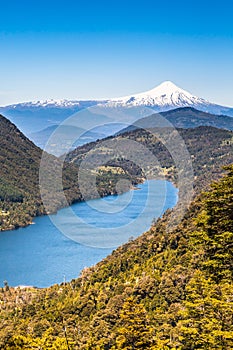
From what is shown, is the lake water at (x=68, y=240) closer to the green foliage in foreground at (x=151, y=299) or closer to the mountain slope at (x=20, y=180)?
the mountain slope at (x=20, y=180)

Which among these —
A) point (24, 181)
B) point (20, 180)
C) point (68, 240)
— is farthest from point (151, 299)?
point (24, 181)

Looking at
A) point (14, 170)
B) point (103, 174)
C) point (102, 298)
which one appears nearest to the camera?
point (102, 298)

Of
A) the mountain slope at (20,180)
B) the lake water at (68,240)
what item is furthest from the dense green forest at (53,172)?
the lake water at (68,240)

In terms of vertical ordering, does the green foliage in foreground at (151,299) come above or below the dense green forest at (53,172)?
below

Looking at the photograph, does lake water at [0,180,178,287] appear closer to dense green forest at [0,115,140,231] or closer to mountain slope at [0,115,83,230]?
dense green forest at [0,115,140,231]

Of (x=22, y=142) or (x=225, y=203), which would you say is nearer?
(x=225, y=203)

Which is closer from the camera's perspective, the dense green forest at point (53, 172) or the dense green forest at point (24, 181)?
the dense green forest at point (24, 181)

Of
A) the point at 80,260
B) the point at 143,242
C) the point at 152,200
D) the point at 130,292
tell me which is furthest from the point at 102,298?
the point at 152,200

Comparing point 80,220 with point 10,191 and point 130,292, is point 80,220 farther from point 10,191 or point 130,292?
point 130,292

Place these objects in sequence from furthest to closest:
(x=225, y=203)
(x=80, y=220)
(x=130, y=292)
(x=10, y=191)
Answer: (x=10, y=191) → (x=80, y=220) → (x=130, y=292) → (x=225, y=203)
